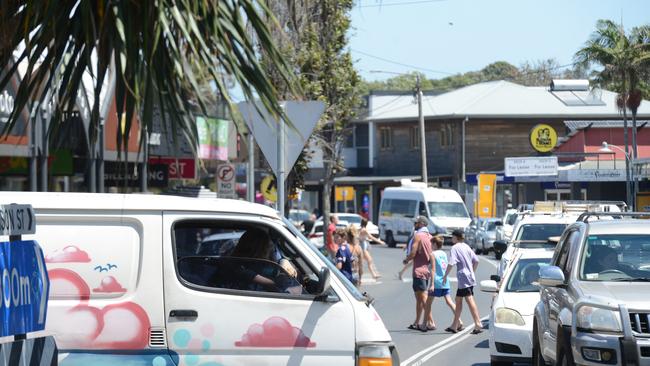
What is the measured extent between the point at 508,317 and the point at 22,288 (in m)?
8.91

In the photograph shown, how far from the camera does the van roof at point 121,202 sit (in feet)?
23.1

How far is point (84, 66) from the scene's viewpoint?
5105 millimetres

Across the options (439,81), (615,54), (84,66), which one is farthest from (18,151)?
(439,81)

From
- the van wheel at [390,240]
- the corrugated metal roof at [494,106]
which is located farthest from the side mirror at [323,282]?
the corrugated metal roof at [494,106]

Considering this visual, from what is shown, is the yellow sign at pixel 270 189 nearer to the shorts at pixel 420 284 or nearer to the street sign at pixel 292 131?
the shorts at pixel 420 284

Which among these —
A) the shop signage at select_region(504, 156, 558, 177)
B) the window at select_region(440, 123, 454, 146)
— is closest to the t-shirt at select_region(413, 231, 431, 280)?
the shop signage at select_region(504, 156, 558, 177)

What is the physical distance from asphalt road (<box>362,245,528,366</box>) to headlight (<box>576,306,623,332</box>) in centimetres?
539

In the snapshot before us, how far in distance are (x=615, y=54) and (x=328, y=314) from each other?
45.3m

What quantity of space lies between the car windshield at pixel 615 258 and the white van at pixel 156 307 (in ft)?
10.7

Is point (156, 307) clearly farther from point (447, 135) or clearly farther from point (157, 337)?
point (447, 135)

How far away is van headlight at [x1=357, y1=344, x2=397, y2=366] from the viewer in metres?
7.03

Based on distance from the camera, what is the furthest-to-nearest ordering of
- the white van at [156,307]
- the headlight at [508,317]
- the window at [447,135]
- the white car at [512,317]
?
1. the window at [447,135]
2. the headlight at [508,317]
3. the white car at [512,317]
4. the white van at [156,307]

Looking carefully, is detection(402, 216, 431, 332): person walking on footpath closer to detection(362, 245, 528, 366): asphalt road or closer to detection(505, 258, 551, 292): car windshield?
detection(362, 245, 528, 366): asphalt road

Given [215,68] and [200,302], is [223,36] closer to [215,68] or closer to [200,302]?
[215,68]
